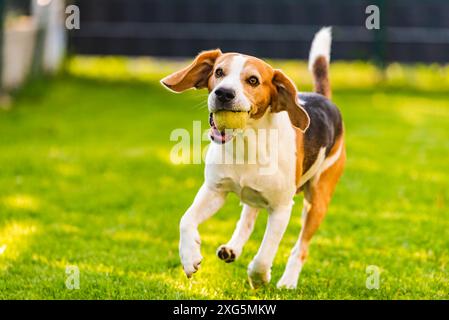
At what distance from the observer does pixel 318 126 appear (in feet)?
17.6

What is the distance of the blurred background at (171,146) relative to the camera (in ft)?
18.5

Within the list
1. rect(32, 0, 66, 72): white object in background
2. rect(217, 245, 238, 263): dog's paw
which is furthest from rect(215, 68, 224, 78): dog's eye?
rect(32, 0, 66, 72): white object in background

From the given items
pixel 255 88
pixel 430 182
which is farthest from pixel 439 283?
pixel 430 182

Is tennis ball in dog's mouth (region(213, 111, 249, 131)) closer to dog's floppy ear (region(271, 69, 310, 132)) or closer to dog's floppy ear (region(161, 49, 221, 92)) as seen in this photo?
dog's floppy ear (region(271, 69, 310, 132))

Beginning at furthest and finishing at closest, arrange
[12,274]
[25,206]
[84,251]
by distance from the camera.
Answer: [25,206]
[84,251]
[12,274]

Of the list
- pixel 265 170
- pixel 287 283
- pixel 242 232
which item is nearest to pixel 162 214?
pixel 242 232

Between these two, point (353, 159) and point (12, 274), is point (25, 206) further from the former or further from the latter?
point (353, 159)

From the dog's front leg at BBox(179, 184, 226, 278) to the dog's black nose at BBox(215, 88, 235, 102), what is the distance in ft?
2.32

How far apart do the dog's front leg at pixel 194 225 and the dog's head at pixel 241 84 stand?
1.80ft

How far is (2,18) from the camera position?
40.1 ft

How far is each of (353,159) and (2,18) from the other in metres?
5.59

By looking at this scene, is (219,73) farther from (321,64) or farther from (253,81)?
(321,64)

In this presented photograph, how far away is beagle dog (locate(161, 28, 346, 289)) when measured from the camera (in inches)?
177

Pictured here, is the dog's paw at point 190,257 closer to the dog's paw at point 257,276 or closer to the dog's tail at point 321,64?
the dog's paw at point 257,276
